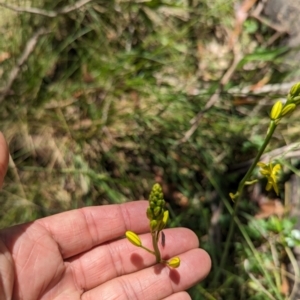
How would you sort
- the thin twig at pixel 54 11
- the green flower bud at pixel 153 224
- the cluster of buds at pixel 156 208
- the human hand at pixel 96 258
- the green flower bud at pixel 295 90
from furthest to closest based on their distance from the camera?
the thin twig at pixel 54 11 < the human hand at pixel 96 258 < the green flower bud at pixel 153 224 < the cluster of buds at pixel 156 208 < the green flower bud at pixel 295 90

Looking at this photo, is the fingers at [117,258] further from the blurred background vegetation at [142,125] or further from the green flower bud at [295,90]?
the green flower bud at [295,90]

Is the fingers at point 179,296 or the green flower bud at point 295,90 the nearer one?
the green flower bud at point 295,90

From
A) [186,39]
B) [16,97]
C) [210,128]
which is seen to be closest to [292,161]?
[210,128]

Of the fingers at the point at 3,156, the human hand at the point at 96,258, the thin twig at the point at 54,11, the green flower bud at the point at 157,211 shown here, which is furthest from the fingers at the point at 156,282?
the thin twig at the point at 54,11

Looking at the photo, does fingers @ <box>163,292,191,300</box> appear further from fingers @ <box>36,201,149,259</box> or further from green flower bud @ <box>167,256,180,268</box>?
fingers @ <box>36,201,149,259</box>

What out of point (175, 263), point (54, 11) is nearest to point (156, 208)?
point (175, 263)

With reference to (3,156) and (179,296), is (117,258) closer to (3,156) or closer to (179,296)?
(179,296)
